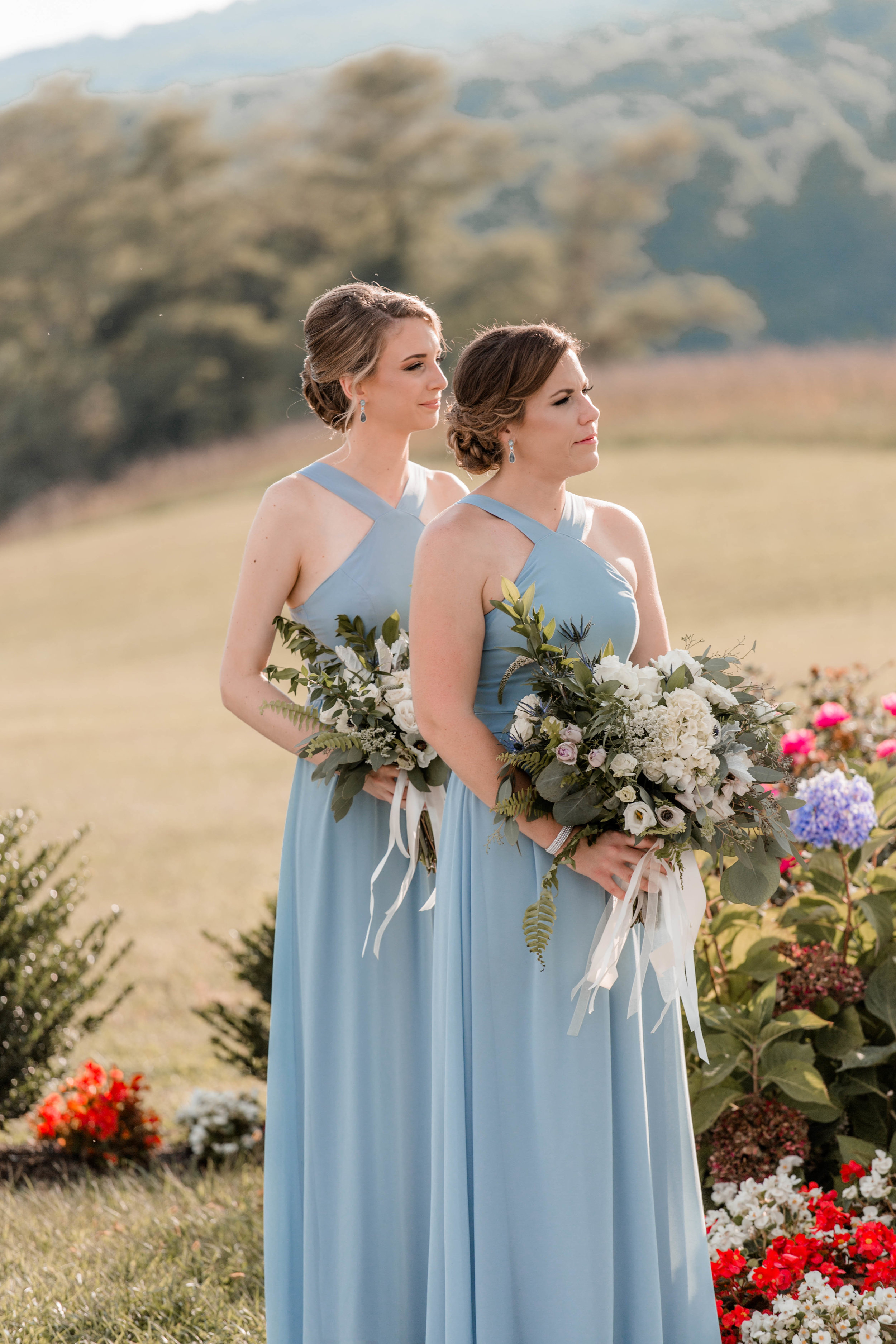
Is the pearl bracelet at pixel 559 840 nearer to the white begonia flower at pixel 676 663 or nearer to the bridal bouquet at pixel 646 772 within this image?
the bridal bouquet at pixel 646 772

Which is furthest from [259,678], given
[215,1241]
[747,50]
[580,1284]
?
[747,50]

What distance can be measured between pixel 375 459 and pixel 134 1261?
8.34 feet

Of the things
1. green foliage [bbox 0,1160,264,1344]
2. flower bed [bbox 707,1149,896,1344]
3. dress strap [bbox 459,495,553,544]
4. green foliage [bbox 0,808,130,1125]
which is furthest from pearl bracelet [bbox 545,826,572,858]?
green foliage [bbox 0,808,130,1125]

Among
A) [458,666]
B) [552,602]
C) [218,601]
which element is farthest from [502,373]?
[218,601]

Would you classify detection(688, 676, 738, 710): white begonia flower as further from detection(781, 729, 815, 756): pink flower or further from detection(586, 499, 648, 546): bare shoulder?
detection(781, 729, 815, 756): pink flower

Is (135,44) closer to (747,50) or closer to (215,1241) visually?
(747,50)

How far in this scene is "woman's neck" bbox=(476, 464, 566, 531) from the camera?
111 inches

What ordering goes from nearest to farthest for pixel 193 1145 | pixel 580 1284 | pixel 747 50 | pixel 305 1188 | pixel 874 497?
pixel 580 1284, pixel 305 1188, pixel 193 1145, pixel 874 497, pixel 747 50

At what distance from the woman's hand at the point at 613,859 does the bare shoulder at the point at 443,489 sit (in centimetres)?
138

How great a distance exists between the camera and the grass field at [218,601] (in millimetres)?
11133

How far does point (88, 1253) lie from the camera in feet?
13.5

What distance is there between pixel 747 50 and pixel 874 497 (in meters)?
69.0

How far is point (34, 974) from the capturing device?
5363mm

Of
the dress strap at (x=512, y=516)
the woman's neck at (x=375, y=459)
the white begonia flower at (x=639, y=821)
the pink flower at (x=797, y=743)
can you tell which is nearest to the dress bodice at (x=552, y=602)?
the dress strap at (x=512, y=516)
